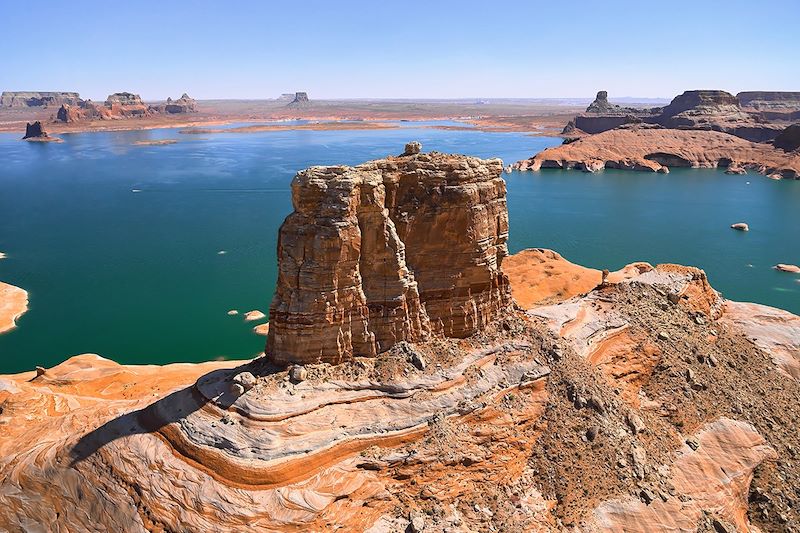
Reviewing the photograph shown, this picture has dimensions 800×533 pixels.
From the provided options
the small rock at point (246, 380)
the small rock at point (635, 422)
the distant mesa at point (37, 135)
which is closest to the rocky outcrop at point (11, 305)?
the small rock at point (246, 380)

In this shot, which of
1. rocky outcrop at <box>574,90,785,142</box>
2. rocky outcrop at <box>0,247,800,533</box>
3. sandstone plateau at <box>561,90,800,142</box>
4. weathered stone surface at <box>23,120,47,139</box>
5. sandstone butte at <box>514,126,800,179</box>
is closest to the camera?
rocky outcrop at <box>0,247,800,533</box>

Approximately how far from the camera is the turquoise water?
44156 millimetres

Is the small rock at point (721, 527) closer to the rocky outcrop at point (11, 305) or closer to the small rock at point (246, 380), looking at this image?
the small rock at point (246, 380)

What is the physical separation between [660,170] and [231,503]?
432 feet

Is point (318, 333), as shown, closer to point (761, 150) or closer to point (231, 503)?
point (231, 503)

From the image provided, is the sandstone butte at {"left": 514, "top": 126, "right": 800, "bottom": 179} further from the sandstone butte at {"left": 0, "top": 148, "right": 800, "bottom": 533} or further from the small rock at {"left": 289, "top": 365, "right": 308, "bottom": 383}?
the small rock at {"left": 289, "top": 365, "right": 308, "bottom": 383}

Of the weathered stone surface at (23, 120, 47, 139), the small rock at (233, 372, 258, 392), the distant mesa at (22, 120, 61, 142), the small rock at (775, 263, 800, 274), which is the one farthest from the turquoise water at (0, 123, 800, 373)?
the weathered stone surface at (23, 120, 47, 139)

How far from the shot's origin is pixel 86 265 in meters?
61.3

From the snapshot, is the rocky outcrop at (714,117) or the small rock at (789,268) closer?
the small rock at (789,268)

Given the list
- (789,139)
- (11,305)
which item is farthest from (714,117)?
(11,305)

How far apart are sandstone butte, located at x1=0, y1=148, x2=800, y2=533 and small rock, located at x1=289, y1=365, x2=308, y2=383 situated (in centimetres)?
11

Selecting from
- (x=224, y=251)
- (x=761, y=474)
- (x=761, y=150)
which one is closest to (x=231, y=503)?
(x=761, y=474)

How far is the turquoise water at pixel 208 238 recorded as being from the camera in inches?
1738

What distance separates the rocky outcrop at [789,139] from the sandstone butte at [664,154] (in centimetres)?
169
